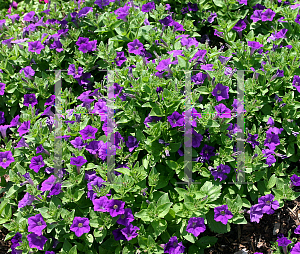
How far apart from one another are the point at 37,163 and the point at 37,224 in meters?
0.77

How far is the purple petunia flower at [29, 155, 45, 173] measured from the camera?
394 cm

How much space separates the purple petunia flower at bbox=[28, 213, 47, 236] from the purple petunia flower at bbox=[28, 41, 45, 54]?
8.49 ft

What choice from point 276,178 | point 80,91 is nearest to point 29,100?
point 80,91

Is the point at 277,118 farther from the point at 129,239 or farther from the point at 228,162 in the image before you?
the point at 129,239

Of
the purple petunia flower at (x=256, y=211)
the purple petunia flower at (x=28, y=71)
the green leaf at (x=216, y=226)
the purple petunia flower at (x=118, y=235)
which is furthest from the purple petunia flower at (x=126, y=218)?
the purple petunia flower at (x=28, y=71)

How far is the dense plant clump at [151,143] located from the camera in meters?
3.69

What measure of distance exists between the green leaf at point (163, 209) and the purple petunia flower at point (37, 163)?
1609mm

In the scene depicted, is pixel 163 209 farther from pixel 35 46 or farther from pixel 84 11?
pixel 84 11

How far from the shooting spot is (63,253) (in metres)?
3.65

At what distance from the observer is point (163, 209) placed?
11.9 ft

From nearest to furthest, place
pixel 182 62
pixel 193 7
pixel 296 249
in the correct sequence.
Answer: pixel 296 249 < pixel 182 62 < pixel 193 7

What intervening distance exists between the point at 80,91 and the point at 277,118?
2.99 m

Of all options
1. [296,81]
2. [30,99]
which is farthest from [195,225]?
[30,99]

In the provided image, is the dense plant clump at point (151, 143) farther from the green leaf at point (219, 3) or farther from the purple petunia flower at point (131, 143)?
the green leaf at point (219, 3)
